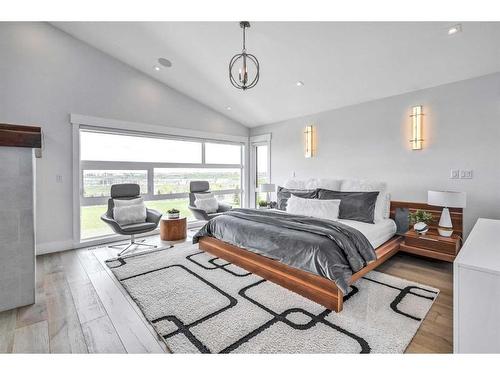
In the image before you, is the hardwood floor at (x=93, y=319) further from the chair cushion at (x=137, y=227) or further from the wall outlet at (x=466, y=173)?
the wall outlet at (x=466, y=173)

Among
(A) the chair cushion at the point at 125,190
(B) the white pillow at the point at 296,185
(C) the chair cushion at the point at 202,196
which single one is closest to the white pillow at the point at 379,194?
(B) the white pillow at the point at 296,185

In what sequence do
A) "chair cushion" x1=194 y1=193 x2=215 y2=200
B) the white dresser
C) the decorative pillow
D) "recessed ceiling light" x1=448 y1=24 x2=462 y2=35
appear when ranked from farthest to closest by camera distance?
1. "chair cushion" x1=194 y1=193 x2=215 y2=200
2. the decorative pillow
3. "recessed ceiling light" x1=448 y1=24 x2=462 y2=35
4. the white dresser

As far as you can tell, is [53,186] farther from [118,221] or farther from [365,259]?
[365,259]

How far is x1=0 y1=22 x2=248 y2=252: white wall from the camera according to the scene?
3.36 metres

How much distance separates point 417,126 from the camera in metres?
3.61

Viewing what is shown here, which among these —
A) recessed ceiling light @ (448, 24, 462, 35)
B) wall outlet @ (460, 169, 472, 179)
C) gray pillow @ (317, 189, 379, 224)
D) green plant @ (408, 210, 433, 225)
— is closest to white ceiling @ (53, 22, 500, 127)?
recessed ceiling light @ (448, 24, 462, 35)

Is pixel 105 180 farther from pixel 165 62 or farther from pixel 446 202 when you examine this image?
pixel 446 202

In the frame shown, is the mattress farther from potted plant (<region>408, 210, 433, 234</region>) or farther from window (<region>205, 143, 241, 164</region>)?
window (<region>205, 143, 241, 164</region>)

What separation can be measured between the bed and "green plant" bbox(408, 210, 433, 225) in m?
0.32

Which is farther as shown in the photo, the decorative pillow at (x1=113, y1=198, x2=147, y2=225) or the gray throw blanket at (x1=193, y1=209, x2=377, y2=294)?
the decorative pillow at (x1=113, y1=198, x2=147, y2=225)

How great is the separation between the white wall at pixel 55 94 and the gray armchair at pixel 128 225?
654 mm

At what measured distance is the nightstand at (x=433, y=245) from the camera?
2.95 m
